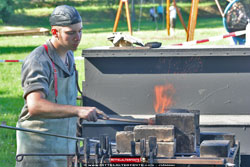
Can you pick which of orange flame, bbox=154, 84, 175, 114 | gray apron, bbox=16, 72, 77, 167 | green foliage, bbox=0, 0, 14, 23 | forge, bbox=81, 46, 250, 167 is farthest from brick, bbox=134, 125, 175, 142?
green foliage, bbox=0, 0, 14, 23

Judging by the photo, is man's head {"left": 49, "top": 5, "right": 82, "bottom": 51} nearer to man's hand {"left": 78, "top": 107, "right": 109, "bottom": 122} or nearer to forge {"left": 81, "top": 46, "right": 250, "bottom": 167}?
man's hand {"left": 78, "top": 107, "right": 109, "bottom": 122}

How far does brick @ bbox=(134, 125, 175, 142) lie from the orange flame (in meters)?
2.20

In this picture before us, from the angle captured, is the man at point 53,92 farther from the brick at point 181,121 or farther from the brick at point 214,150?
the brick at point 214,150

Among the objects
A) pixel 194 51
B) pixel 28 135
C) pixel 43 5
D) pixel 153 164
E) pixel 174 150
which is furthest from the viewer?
pixel 43 5

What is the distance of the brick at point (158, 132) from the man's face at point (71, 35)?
2.23ft

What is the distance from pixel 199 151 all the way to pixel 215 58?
1948mm

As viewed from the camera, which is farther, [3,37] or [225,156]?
[3,37]

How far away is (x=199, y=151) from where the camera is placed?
4066 millimetres

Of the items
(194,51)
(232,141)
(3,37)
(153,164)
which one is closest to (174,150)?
(153,164)

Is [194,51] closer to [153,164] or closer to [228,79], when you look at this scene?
[228,79]

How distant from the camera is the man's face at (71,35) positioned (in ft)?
12.2

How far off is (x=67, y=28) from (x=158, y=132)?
886mm

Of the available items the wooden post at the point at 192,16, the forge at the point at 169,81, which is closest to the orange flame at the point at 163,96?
the forge at the point at 169,81

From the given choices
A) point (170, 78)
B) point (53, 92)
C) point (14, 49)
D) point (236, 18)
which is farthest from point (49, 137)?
point (14, 49)
